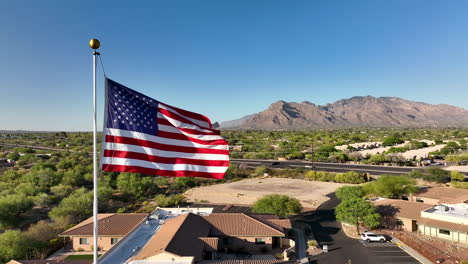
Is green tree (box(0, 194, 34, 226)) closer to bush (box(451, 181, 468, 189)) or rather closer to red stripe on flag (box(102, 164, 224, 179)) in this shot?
red stripe on flag (box(102, 164, 224, 179))

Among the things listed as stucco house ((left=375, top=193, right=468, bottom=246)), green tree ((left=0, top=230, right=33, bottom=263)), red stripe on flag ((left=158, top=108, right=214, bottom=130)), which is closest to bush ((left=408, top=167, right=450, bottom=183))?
stucco house ((left=375, top=193, right=468, bottom=246))

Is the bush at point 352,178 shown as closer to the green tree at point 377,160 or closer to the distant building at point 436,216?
the distant building at point 436,216

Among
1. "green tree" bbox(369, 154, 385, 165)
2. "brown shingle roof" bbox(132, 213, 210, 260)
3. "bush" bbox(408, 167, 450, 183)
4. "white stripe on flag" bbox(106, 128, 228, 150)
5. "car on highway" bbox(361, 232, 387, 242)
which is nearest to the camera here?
"white stripe on flag" bbox(106, 128, 228, 150)

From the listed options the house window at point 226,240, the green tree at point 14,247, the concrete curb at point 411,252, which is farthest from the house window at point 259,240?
the green tree at point 14,247

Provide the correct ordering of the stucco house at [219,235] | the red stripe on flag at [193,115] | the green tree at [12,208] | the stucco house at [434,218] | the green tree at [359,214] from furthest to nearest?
the green tree at [12,208] → the green tree at [359,214] → the stucco house at [434,218] → the stucco house at [219,235] → the red stripe on flag at [193,115]

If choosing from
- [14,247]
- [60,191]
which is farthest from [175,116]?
[60,191]

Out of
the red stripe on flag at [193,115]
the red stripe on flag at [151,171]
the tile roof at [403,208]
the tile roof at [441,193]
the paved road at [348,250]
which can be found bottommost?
the paved road at [348,250]

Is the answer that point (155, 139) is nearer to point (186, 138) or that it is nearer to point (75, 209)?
point (186, 138)

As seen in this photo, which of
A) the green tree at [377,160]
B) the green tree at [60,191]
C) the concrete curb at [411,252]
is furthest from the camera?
the green tree at [377,160]

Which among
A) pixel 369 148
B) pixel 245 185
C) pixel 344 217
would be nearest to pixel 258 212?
pixel 344 217
